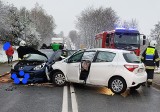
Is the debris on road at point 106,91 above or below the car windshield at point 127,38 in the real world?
below

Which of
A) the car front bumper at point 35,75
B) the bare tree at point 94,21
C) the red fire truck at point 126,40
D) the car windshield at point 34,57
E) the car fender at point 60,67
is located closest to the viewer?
the car fender at point 60,67

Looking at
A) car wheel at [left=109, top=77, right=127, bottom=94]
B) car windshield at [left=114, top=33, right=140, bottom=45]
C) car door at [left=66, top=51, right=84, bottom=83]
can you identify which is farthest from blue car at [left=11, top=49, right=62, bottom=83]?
car windshield at [left=114, top=33, right=140, bottom=45]

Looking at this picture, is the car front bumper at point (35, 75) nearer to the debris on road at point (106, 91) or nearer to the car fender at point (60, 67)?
the car fender at point (60, 67)

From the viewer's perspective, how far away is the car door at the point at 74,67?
11117 millimetres

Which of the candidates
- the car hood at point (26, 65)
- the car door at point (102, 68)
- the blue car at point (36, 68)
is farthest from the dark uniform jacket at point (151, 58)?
the car hood at point (26, 65)

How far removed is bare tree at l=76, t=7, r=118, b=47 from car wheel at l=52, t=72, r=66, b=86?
176 feet

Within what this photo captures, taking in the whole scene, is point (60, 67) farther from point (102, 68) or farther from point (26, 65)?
point (102, 68)

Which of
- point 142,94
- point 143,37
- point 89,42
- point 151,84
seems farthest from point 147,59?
point 89,42

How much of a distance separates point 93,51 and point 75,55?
76cm

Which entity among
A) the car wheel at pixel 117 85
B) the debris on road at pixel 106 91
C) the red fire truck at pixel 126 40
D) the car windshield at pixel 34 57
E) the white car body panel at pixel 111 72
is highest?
the red fire truck at pixel 126 40

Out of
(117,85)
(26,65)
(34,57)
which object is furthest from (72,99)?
(34,57)

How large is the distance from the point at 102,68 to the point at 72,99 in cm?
206

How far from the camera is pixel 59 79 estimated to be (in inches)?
456

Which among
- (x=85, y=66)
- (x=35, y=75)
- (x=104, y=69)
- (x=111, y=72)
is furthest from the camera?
(x=35, y=75)
